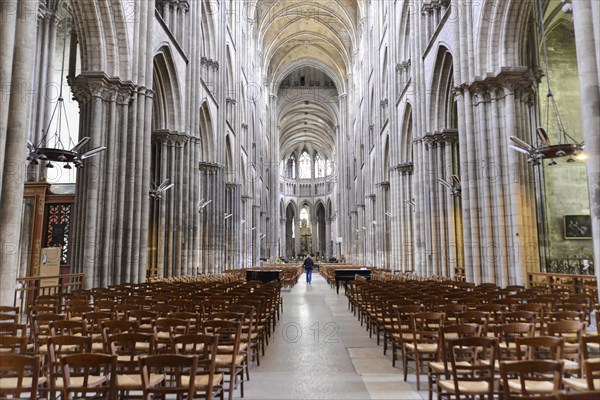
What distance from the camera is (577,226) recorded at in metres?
19.5

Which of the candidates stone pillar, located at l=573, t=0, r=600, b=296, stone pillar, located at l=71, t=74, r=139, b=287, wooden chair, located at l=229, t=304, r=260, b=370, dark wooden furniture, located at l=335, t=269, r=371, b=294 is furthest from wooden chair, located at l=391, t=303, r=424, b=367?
dark wooden furniture, located at l=335, t=269, r=371, b=294

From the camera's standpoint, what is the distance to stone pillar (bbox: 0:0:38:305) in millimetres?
8242

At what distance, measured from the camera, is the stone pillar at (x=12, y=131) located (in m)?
8.24

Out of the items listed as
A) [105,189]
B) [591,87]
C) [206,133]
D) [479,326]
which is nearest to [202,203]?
[206,133]

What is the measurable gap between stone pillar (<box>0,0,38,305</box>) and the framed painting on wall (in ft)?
65.5

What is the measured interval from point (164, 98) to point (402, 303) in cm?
1590

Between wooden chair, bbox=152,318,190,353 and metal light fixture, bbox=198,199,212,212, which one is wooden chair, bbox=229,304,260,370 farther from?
metal light fixture, bbox=198,199,212,212

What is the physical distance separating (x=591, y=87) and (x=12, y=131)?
34.2 feet

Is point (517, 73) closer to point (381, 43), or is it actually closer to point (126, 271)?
point (126, 271)

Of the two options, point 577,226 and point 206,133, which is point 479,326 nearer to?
point 577,226

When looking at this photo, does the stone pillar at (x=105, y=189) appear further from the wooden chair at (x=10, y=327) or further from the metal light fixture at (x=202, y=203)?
the metal light fixture at (x=202, y=203)

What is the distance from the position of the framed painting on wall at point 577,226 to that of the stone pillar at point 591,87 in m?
13.3

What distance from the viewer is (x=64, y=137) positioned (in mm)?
21453

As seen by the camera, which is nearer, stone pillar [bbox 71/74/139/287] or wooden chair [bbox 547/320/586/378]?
wooden chair [bbox 547/320/586/378]
